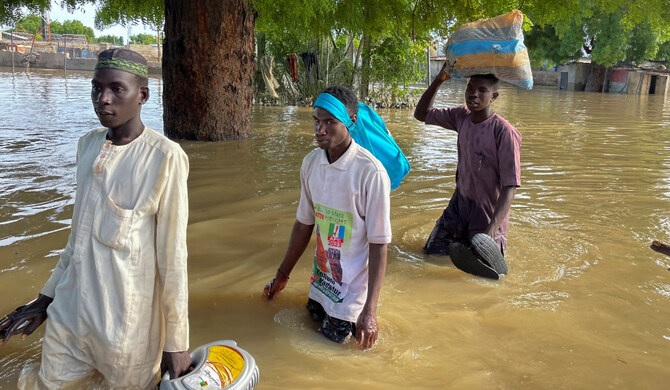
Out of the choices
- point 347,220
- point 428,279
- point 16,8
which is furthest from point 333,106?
point 16,8

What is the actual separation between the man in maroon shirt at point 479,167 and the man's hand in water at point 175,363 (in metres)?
2.31

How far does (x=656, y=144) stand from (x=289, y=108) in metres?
9.26

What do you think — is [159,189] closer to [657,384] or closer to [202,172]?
[657,384]

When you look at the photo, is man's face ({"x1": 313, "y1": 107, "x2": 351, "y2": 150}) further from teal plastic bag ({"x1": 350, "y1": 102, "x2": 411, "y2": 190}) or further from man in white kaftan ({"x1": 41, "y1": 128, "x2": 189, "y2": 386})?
man in white kaftan ({"x1": 41, "y1": 128, "x2": 189, "y2": 386})

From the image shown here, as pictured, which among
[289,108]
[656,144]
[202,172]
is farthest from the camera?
[289,108]

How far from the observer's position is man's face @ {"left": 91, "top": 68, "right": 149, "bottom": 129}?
200 centimetres

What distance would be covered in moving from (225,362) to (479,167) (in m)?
2.66

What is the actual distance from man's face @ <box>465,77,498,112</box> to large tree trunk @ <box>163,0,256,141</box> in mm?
4918

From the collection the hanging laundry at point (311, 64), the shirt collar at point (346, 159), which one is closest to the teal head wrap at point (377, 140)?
the shirt collar at point (346, 159)

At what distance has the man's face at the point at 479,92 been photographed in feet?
13.3

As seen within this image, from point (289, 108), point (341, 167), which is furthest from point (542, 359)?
point (289, 108)

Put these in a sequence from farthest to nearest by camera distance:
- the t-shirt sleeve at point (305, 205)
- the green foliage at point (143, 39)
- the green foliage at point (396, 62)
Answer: the green foliage at point (143, 39) → the green foliage at point (396, 62) → the t-shirt sleeve at point (305, 205)

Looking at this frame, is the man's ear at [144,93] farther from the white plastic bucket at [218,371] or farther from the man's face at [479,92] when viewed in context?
the man's face at [479,92]

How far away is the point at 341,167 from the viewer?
2895 millimetres
